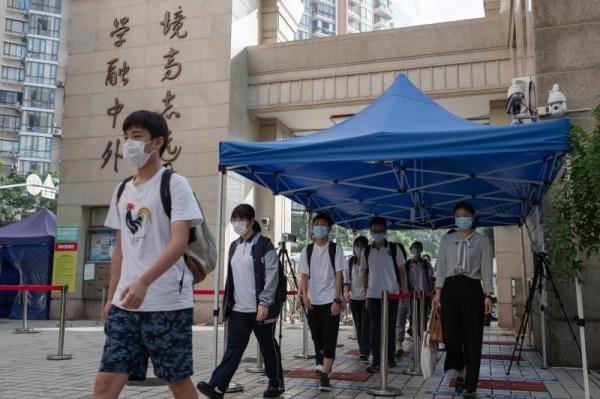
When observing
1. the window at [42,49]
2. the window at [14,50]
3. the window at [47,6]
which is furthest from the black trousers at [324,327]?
the window at [47,6]

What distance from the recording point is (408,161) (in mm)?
6797

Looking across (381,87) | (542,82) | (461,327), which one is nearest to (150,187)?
(461,327)

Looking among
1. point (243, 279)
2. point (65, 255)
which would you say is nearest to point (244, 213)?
point (243, 279)

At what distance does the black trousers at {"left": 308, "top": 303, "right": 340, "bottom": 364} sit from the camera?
19.1 ft

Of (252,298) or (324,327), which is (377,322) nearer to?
(324,327)

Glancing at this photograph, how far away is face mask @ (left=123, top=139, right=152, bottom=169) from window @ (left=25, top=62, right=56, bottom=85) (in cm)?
6280

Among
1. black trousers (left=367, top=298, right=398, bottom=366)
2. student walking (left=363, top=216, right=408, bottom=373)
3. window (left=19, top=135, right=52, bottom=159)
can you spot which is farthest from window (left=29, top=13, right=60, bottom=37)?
black trousers (left=367, top=298, right=398, bottom=366)

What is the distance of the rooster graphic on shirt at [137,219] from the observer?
9.48ft

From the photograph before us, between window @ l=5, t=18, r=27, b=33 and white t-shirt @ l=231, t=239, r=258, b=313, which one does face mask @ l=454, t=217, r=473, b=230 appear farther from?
window @ l=5, t=18, r=27, b=33

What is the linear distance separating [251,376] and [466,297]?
284 cm

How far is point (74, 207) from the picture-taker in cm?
1625

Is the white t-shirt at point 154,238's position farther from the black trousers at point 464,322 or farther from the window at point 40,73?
the window at point 40,73

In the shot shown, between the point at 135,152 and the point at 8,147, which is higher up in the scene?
the point at 8,147

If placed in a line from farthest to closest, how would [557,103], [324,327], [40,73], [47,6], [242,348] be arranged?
[47,6]
[40,73]
[557,103]
[324,327]
[242,348]
